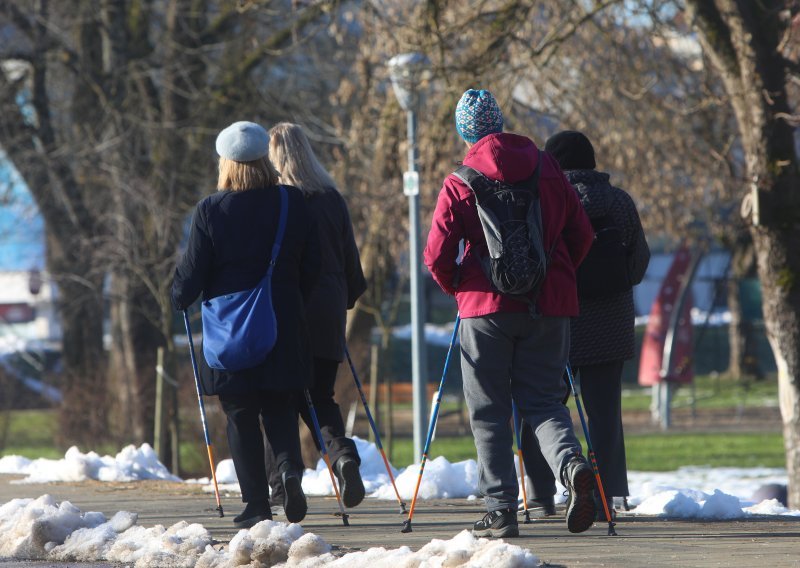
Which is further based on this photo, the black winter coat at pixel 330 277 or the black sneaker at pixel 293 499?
the black winter coat at pixel 330 277

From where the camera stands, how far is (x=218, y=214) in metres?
6.63

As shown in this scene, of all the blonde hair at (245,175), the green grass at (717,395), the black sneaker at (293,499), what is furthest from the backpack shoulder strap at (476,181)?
the green grass at (717,395)

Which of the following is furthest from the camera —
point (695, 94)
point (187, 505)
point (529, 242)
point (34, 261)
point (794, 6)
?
point (34, 261)

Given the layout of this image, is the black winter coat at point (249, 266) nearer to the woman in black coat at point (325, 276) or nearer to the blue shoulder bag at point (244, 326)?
the blue shoulder bag at point (244, 326)

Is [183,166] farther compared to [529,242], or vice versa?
[183,166]

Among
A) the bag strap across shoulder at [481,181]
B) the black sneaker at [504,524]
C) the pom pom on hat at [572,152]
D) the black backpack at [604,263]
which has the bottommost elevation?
the black sneaker at [504,524]

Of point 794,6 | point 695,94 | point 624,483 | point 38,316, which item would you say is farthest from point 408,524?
point 38,316

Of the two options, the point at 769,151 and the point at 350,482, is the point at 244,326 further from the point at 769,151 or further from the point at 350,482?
the point at 769,151

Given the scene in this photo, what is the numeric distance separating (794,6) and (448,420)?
52.5ft

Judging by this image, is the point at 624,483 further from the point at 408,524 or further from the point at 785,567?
the point at 785,567

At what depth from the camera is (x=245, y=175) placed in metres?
6.74

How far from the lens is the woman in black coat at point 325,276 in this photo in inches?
285

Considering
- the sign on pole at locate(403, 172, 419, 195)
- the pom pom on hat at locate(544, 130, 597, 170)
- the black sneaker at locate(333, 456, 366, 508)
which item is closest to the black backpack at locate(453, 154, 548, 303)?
the pom pom on hat at locate(544, 130, 597, 170)

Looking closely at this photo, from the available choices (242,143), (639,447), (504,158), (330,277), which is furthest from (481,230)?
Result: (639,447)
